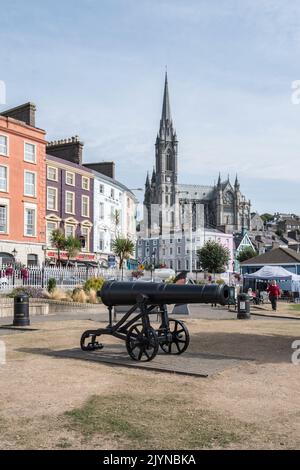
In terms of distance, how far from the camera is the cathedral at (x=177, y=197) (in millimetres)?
169375

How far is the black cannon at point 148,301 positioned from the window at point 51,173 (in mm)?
35292

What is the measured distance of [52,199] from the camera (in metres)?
46.5

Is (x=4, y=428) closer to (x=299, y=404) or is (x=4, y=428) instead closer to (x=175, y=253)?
(x=299, y=404)

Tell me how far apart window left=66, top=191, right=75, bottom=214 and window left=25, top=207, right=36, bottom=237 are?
8194 mm

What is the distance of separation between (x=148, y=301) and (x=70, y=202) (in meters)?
38.9

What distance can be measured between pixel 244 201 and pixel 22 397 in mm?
169109

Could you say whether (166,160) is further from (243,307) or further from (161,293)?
(161,293)

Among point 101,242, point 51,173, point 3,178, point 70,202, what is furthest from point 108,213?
point 3,178

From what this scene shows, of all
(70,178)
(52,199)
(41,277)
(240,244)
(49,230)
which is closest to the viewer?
(41,277)

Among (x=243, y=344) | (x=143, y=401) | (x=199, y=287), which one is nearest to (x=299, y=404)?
(x=143, y=401)

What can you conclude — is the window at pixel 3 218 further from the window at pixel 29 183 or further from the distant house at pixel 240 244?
the distant house at pixel 240 244

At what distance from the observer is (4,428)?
6137 mm

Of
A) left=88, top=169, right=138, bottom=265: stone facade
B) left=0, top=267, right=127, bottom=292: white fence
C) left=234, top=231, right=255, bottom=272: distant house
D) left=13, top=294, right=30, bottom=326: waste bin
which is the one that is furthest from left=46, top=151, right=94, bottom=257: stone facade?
left=234, top=231, right=255, bottom=272: distant house
